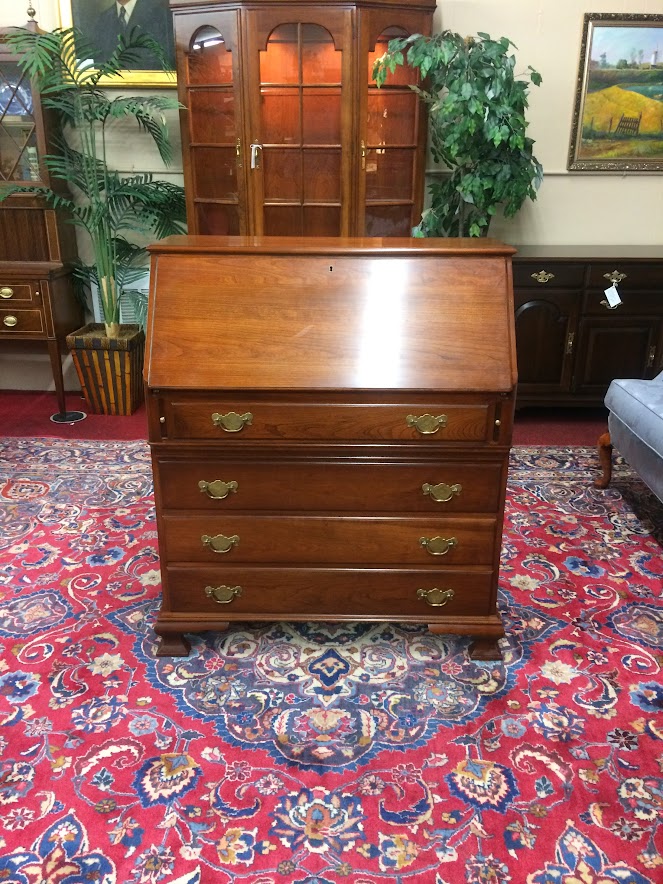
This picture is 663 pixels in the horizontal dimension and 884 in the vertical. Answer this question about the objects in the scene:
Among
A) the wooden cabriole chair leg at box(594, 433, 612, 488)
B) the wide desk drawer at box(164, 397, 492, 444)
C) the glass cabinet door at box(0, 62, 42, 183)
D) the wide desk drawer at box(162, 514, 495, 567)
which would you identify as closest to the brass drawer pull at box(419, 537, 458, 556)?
the wide desk drawer at box(162, 514, 495, 567)

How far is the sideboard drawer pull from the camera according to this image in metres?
4.01

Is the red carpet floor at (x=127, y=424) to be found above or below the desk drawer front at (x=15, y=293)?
below

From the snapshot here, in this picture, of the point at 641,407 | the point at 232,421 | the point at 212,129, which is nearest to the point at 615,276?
the point at 641,407

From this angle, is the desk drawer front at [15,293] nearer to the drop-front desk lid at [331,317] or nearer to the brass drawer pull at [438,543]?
the drop-front desk lid at [331,317]

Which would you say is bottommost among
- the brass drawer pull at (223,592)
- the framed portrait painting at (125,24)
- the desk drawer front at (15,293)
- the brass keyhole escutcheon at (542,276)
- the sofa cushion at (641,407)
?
the brass drawer pull at (223,592)

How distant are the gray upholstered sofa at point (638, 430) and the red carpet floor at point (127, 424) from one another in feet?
2.28

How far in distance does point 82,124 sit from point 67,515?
238 cm

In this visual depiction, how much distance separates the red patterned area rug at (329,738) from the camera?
5.27ft

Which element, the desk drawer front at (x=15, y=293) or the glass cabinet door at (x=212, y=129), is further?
the desk drawer front at (x=15, y=293)

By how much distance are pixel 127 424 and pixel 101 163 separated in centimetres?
158

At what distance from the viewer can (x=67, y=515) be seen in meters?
3.16

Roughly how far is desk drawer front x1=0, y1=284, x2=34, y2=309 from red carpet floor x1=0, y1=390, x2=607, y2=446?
0.69m

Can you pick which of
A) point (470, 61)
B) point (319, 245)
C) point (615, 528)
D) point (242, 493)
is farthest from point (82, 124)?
point (615, 528)

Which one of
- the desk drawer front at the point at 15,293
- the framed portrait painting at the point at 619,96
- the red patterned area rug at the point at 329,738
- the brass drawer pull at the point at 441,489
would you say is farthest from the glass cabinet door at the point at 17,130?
the brass drawer pull at the point at 441,489
